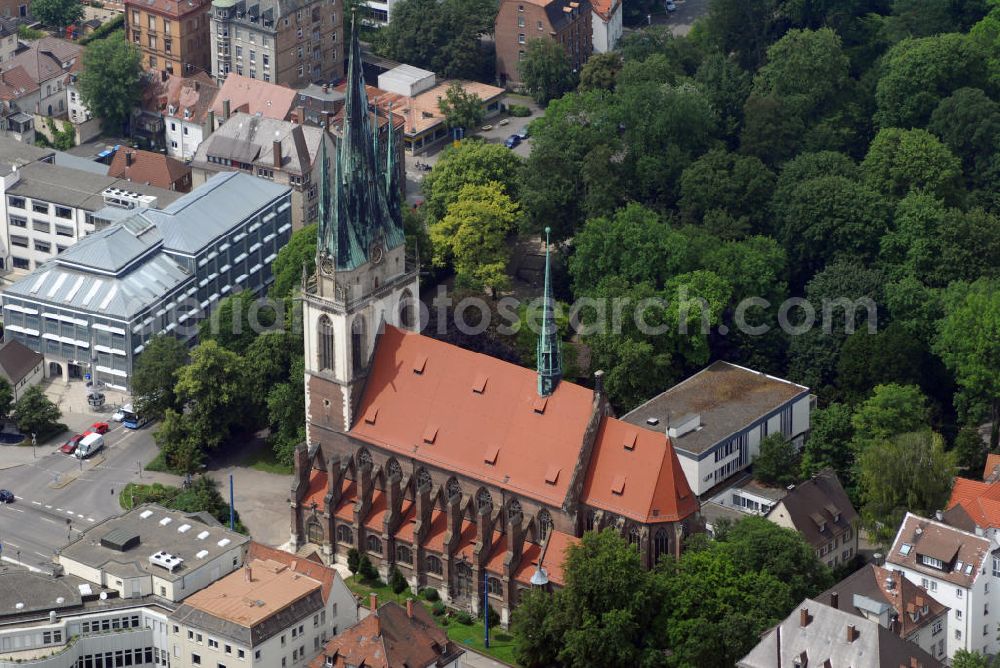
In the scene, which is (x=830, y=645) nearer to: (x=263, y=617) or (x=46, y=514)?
(x=263, y=617)

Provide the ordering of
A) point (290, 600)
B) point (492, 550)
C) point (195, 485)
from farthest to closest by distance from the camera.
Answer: point (195, 485)
point (492, 550)
point (290, 600)

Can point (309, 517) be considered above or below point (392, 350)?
below

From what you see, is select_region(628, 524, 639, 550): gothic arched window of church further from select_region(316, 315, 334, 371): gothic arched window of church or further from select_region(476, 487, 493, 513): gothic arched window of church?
select_region(316, 315, 334, 371): gothic arched window of church

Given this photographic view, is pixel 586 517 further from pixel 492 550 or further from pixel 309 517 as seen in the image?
pixel 309 517

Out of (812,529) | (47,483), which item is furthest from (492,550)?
(47,483)

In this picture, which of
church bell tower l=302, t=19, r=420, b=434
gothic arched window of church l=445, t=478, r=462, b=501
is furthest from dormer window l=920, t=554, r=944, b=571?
church bell tower l=302, t=19, r=420, b=434

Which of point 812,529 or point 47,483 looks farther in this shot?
point 47,483
